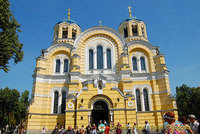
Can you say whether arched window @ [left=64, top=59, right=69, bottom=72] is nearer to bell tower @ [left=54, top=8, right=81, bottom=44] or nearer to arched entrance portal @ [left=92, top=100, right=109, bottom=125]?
bell tower @ [left=54, top=8, right=81, bottom=44]

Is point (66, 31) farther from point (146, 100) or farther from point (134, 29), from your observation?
point (146, 100)

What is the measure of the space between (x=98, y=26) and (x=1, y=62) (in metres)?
17.2

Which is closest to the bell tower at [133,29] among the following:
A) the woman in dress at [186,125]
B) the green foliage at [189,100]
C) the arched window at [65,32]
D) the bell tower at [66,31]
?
the bell tower at [66,31]

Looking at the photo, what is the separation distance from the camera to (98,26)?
28.2 m

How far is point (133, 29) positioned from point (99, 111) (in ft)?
56.9

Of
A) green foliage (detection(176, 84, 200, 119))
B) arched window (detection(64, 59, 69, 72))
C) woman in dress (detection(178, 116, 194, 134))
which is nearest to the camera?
woman in dress (detection(178, 116, 194, 134))

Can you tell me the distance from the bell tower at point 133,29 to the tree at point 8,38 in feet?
61.9

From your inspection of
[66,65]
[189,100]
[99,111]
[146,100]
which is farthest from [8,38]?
[189,100]

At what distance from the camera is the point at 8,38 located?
52.6 ft

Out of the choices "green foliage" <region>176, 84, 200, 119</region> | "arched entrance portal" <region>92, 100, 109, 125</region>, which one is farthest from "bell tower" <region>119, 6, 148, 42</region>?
"green foliage" <region>176, 84, 200, 119</region>

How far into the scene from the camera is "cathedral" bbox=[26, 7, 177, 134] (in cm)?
2147

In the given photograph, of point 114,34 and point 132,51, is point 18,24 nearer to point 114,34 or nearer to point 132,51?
point 114,34

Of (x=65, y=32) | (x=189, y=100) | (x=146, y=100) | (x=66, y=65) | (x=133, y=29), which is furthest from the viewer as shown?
(x=189, y=100)

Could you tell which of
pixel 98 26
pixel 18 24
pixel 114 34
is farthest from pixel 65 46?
pixel 18 24
